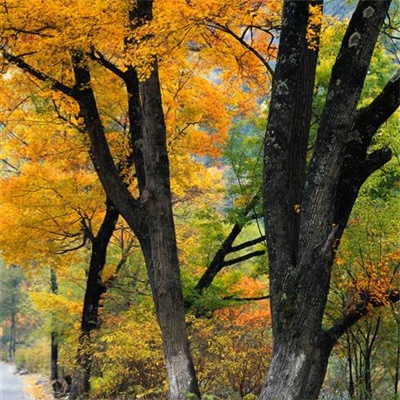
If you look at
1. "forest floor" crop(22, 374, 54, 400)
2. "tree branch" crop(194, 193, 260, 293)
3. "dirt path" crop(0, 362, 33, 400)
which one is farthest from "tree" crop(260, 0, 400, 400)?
"dirt path" crop(0, 362, 33, 400)

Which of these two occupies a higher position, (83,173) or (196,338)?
(83,173)

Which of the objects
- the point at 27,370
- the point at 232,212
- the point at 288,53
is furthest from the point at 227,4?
the point at 27,370

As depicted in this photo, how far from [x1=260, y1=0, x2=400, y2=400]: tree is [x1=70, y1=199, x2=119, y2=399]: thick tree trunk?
17.4 feet

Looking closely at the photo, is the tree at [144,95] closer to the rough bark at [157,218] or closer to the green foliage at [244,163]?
the rough bark at [157,218]

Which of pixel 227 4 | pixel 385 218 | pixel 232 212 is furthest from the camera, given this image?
pixel 232 212

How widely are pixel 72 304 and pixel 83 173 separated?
14.3ft

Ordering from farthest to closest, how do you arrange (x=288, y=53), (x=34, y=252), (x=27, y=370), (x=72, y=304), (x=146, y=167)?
(x=27, y=370), (x=72, y=304), (x=34, y=252), (x=146, y=167), (x=288, y=53)

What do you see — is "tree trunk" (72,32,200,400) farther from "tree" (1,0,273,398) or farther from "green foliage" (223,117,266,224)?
"green foliage" (223,117,266,224)

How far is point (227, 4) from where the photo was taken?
17.5ft

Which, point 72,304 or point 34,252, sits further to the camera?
point 72,304

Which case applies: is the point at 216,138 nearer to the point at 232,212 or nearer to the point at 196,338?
the point at 232,212

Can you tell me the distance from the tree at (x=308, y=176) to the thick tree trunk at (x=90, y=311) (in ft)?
17.4

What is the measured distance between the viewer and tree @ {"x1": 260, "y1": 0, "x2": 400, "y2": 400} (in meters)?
4.28

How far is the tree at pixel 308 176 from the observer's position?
4.28m
